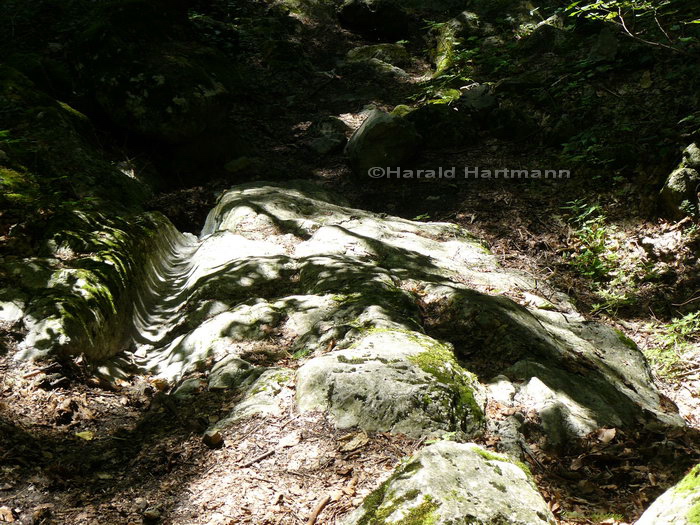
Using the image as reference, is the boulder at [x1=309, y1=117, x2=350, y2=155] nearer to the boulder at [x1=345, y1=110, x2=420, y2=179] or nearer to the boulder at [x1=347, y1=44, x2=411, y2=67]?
the boulder at [x1=345, y1=110, x2=420, y2=179]

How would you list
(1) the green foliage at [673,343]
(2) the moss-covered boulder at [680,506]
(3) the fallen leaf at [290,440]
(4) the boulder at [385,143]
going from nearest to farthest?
(2) the moss-covered boulder at [680,506] < (3) the fallen leaf at [290,440] < (1) the green foliage at [673,343] < (4) the boulder at [385,143]

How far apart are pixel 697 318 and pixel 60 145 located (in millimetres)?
8130

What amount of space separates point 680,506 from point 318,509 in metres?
1.47

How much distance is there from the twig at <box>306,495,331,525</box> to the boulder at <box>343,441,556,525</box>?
0.21 m

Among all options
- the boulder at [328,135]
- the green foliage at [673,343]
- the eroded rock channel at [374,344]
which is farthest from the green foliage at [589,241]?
the boulder at [328,135]

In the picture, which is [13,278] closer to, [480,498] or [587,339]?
[480,498]

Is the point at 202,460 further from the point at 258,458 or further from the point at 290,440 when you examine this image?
the point at 290,440

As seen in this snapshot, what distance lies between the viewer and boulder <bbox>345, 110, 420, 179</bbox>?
29.6ft

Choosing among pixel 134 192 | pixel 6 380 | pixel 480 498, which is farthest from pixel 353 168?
pixel 480 498

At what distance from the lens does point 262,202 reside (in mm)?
7016

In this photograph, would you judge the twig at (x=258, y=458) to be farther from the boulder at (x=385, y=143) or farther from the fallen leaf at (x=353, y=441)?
the boulder at (x=385, y=143)

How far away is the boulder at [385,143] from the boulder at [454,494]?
7460 millimetres

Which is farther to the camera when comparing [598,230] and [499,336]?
[598,230]

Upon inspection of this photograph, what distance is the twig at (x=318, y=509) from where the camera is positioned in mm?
2174
